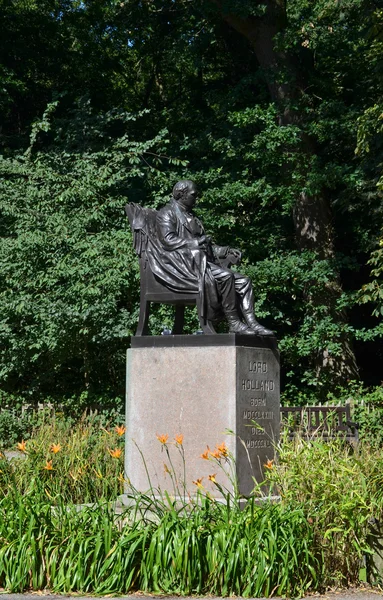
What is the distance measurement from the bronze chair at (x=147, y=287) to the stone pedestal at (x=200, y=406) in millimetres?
325

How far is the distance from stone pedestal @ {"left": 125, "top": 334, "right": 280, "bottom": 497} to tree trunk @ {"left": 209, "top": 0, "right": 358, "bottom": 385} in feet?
28.8

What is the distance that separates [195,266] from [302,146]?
999 centimetres

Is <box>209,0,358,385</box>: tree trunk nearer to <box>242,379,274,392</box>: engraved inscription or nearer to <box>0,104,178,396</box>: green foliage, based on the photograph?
<box>0,104,178,396</box>: green foliage

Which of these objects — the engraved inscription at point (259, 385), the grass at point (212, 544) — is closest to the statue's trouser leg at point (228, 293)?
the engraved inscription at point (259, 385)

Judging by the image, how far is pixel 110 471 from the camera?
9461 mm

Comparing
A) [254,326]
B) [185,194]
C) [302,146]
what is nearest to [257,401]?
[254,326]

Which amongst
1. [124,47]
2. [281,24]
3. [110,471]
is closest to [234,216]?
[281,24]

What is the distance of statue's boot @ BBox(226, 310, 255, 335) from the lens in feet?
28.2

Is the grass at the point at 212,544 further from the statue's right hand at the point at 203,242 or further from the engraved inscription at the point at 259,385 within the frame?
the statue's right hand at the point at 203,242

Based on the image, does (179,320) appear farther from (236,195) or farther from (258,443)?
(236,195)

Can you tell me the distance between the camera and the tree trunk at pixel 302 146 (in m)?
17.5

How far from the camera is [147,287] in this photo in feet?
29.8

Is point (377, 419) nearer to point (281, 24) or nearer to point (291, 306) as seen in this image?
point (291, 306)

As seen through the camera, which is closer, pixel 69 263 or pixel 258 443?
pixel 258 443
